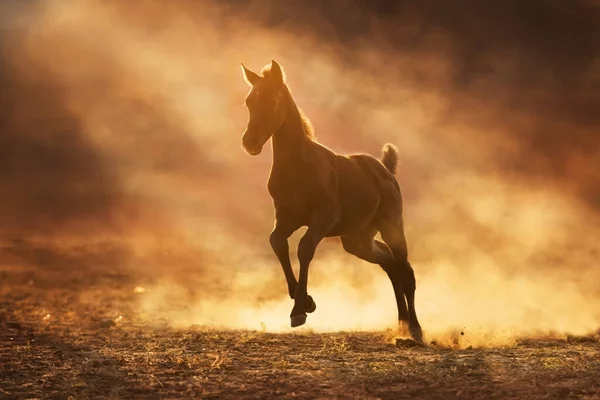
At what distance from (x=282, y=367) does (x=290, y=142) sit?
316 cm

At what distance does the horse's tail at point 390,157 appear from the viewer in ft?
44.7

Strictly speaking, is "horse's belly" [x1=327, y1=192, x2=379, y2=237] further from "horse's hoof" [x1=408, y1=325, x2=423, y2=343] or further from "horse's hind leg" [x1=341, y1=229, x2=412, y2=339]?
"horse's hoof" [x1=408, y1=325, x2=423, y2=343]

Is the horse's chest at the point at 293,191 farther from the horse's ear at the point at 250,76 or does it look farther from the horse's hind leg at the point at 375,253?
the horse's hind leg at the point at 375,253

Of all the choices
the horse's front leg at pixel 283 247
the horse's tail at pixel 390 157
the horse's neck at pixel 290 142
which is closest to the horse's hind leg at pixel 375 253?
the horse's tail at pixel 390 157

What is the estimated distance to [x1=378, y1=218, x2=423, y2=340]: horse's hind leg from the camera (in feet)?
40.0

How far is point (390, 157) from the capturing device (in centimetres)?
1370

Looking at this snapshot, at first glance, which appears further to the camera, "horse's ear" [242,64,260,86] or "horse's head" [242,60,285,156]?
"horse's ear" [242,64,260,86]

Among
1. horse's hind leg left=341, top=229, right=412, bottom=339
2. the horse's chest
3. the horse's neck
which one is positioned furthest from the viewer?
horse's hind leg left=341, top=229, right=412, bottom=339

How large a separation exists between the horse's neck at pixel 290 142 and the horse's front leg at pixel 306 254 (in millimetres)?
914

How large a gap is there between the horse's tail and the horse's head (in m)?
4.01

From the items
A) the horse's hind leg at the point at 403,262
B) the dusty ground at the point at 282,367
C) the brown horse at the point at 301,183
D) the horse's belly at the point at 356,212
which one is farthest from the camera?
the horse's hind leg at the point at 403,262

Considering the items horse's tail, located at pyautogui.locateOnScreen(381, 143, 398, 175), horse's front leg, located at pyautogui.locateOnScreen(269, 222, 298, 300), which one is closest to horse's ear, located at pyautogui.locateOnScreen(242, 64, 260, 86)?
horse's front leg, located at pyautogui.locateOnScreen(269, 222, 298, 300)

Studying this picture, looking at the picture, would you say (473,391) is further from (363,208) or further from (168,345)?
(168,345)

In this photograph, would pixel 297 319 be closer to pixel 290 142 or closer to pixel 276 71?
pixel 290 142
